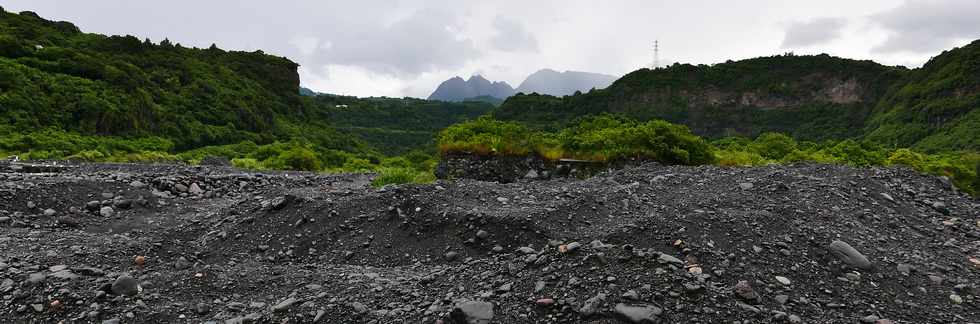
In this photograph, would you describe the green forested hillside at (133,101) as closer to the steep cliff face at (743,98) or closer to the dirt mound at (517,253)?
the dirt mound at (517,253)

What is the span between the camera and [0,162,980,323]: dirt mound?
432cm

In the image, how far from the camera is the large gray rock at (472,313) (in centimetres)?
417

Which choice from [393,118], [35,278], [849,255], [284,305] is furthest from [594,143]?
[393,118]

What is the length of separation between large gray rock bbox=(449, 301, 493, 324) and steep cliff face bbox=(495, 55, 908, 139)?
332 feet

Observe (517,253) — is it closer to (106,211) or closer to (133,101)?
(106,211)

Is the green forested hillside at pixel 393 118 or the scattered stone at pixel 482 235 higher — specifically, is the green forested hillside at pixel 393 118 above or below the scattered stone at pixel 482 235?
below

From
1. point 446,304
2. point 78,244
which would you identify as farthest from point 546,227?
point 78,244

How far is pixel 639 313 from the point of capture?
13.0ft

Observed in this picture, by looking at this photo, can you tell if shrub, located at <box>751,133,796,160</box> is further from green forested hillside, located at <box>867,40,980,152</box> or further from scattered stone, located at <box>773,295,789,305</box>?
green forested hillside, located at <box>867,40,980,152</box>

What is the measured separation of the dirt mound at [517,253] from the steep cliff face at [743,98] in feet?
321

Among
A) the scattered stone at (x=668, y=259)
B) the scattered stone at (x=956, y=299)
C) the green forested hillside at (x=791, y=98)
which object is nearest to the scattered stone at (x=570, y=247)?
the scattered stone at (x=668, y=259)

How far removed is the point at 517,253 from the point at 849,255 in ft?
11.1

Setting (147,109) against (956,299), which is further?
(147,109)

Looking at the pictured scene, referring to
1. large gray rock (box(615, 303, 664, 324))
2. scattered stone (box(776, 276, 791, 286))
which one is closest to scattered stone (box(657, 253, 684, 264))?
large gray rock (box(615, 303, 664, 324))
